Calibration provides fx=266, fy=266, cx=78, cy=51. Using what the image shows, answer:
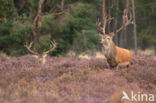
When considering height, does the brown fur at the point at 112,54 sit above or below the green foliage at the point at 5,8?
below

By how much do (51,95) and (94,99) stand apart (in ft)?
3.64

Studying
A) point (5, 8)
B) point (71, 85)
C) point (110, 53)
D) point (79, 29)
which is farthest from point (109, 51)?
point (79, 29)

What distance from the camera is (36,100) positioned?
6484 millimetres

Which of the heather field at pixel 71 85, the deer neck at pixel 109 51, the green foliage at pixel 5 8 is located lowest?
the heather field at pixel 71 85

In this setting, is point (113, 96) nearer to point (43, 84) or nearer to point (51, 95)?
point (51, 95)

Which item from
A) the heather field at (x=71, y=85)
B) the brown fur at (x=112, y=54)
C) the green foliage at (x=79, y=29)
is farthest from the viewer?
the green foliage at (x=79, y=29)

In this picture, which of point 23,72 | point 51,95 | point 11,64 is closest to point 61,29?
point 11,64

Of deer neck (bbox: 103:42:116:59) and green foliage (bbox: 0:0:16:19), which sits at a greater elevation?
green foliage (bbox: 0:0:16:19)

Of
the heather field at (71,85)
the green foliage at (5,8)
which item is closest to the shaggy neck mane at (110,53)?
the heather field at (71,85)

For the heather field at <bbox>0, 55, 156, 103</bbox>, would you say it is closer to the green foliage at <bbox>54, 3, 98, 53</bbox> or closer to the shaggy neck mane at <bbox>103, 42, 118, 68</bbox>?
the shaggy neck mane at <bbox>103, 42, 118, 68</bbox>

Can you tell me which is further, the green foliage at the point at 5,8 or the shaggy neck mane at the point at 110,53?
the green foliage at the point at 5,8

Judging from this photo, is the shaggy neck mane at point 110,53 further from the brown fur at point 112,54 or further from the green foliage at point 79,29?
the green foliage at point 79,29

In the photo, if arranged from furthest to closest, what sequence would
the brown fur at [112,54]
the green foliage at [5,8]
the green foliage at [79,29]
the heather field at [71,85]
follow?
the green foliage at [79,29] → the green foliage at [5,8] → the brown fur at [112,54] → the heather field at [71,85]

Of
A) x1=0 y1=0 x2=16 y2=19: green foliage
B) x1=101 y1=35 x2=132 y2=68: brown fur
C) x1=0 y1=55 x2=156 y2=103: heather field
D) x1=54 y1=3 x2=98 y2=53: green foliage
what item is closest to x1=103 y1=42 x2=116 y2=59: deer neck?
x1=101 y1=35 x2=132 y2=68: brown fur
